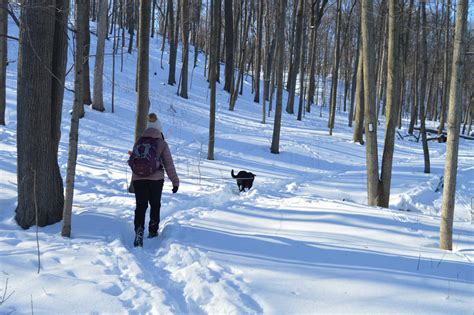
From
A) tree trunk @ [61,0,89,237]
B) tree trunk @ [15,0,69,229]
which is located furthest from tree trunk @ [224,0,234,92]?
tree trunk @ [61,0,89,237]

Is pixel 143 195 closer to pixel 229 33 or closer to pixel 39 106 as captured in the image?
pixel 39 106

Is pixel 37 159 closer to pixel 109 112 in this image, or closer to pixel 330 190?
pixel 330 190

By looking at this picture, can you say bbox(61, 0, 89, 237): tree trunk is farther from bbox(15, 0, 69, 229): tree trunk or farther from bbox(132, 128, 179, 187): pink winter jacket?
bbox(132, 128, 179, 187): pink winter jacket

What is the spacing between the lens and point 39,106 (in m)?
5.64

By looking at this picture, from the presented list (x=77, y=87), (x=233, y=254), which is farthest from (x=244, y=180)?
(x=77, y=87)

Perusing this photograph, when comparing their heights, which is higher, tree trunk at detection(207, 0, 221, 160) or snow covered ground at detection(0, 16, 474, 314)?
tree trunk at detection(207, 0, 221, 160)

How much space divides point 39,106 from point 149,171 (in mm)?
1855

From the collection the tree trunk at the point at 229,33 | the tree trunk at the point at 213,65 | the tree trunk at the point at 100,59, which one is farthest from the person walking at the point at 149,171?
the tree trunk at the point at 229,33

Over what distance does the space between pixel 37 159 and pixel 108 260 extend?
2050mm

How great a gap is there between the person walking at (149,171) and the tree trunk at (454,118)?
3718mm

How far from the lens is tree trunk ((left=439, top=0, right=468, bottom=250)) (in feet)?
17.1

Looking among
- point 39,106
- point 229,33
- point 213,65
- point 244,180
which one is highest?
point 229,33

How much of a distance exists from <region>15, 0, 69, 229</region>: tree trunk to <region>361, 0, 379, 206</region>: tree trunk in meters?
5.86

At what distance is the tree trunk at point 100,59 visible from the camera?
14406mm
